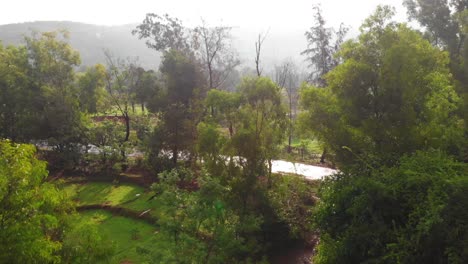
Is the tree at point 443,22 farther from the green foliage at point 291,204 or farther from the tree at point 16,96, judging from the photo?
the tree at point 16,96

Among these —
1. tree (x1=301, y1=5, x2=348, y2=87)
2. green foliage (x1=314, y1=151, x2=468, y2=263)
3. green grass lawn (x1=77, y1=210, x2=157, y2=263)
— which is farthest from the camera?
tree (x1=301, y1=5, x2=348, y2=87)

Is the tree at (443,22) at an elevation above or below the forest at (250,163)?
above

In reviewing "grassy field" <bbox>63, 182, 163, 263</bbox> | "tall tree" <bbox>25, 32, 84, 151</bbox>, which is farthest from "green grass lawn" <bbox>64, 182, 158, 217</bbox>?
"tall tree" <bbox>25, 32, 84, 151</bbox>

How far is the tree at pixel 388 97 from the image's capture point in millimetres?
11867

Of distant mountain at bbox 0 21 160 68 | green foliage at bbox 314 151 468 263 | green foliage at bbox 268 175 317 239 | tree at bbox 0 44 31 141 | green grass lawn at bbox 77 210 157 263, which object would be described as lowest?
green grass lawn at bbox 77 210 157 263

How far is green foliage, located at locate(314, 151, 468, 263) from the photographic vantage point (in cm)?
746

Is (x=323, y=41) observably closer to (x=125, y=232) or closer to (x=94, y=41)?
(x=125, y=232)

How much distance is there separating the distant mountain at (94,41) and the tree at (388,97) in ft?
434

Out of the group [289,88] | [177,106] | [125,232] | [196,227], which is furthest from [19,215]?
[289,88]

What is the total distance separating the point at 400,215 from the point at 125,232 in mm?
10730

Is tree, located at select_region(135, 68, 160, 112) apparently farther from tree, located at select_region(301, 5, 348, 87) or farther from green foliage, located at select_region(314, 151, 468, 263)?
green foliage, located at select_region(314, 151, 468, 263)

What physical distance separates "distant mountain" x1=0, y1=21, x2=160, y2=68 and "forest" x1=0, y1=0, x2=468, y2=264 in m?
120

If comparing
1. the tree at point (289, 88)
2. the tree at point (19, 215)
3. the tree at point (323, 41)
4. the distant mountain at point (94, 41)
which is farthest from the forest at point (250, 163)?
the distant mountain at point (94, 41)

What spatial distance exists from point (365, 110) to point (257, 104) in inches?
143
